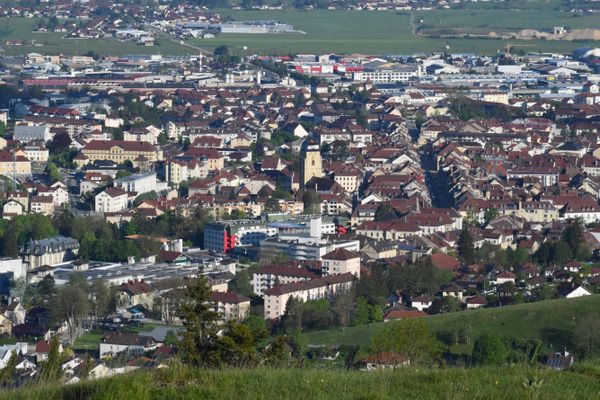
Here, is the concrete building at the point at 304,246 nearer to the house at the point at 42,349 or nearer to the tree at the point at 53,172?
the house at the point at 42,349

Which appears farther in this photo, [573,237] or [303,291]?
[573,237]

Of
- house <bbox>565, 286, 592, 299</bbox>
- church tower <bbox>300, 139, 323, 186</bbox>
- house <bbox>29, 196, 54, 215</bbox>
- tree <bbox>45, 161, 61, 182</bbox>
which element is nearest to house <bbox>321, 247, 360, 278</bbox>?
house <bbox>565, 286, 592, 299</bbox>

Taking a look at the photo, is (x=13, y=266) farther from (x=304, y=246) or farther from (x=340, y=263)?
(x=340, y=263)

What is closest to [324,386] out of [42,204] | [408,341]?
[408,341]

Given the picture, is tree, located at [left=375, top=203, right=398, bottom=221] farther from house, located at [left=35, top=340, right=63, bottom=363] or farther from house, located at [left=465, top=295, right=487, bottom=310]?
house, located at [left=35, top=340, right=63, bottom=363]

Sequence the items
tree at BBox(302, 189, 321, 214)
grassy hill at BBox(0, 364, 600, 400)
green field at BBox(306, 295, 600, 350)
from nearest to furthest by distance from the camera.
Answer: grassy hill at BBox(0, 364, 600, 400) < green field at BBox(306, 295, 600, 350) < tree at BBox(302, 189, 321, 214)

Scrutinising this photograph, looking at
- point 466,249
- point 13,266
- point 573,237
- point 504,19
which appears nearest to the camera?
point 13,266

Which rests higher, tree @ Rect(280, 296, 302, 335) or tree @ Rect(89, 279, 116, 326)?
tree @ Rect(280, 296, 302, 335)

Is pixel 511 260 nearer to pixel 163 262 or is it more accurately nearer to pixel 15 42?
pixel 163 262
